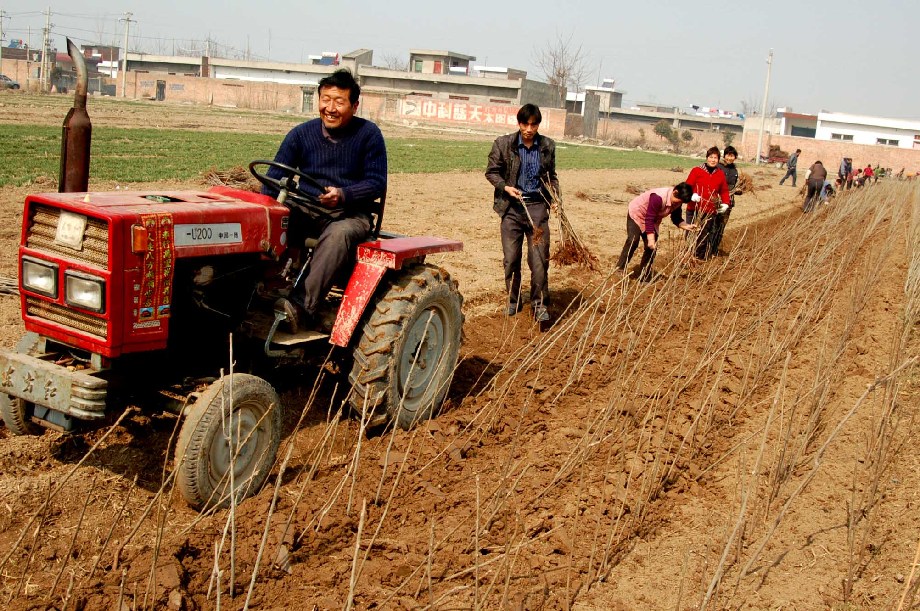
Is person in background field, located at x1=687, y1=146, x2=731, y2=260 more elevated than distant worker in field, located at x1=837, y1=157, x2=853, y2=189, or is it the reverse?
distant worker in field, located at x1=837, y1=157, x2=853, y2=189

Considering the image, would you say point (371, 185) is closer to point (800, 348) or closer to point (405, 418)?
point (405, 418)

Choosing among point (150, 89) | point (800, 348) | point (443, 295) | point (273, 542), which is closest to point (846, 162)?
point (800, 348)

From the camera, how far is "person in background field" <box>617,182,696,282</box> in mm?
8336

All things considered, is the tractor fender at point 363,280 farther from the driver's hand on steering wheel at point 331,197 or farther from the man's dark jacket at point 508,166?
the man's dark jacket at point 508,166

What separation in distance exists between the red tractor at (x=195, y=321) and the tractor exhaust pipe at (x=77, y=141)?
4 centimetres

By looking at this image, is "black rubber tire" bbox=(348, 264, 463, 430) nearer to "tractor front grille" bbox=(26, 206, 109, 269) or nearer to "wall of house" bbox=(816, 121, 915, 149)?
"tractor front grille" bbox=(26, 206, 109, 269)

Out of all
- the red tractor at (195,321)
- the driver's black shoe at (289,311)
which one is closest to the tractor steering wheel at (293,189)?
the red tractor at (195,321)

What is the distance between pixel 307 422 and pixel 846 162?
1041 inches

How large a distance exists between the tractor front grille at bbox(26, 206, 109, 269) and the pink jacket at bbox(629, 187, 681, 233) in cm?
600

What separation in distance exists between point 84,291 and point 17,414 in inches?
28.6

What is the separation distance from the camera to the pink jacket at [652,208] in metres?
8.48

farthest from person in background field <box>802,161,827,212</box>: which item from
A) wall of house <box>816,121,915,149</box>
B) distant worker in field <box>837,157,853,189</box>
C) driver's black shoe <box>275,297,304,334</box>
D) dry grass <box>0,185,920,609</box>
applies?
wall of house <box>816,121,915,149</box>

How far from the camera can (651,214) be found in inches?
334

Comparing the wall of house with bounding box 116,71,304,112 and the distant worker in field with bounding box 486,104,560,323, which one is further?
the wall of house with bounding box 116,71,304,112
